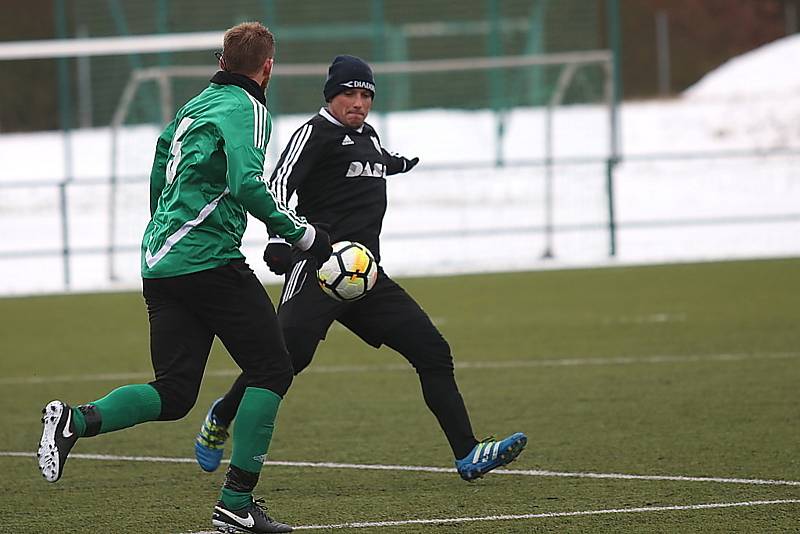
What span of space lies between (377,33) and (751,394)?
2266 cm

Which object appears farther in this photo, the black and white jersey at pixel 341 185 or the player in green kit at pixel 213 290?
the black and white jersey at pixel 341 185

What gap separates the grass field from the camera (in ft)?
20.0

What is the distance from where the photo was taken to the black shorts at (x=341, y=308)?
682cm

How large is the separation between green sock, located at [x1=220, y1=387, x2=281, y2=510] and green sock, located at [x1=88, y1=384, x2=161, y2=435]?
0.34 m

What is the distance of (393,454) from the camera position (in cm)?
754

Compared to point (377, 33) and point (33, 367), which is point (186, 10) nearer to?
point (377, 33)

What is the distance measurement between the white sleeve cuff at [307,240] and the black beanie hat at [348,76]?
4.66 ft

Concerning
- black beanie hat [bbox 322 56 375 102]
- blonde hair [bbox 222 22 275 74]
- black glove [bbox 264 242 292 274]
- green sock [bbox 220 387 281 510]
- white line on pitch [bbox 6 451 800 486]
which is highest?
blonde hair [bbox 222 22 275 74]

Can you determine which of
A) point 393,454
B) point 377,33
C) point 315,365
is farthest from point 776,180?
point 393,454

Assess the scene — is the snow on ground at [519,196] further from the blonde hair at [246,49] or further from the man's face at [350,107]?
the blonde hair at [246,49]

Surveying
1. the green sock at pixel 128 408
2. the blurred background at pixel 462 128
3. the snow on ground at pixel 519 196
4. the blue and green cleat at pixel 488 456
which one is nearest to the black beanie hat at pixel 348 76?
the blue and green cleat at pixel 488 456

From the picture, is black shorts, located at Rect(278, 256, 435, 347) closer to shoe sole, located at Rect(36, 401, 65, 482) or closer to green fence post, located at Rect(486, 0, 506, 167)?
shoe sole, located at Rect(36, 401, 65, 482)

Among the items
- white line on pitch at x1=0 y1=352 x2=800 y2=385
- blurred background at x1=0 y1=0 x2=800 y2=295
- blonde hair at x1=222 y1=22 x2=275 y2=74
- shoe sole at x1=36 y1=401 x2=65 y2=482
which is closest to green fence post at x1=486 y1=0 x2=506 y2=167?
blurred background at x1=0 y1=0 x2=800 y2=295

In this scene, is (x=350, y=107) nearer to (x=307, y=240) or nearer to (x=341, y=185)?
(x=341, y=185)
